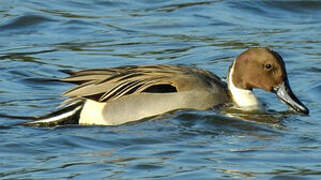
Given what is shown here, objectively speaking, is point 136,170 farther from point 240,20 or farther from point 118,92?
point 240,20

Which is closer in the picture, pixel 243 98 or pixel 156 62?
pixel 243 98

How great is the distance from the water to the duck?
5.1 inches

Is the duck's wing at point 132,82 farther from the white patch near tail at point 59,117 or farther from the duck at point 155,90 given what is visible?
the white patch near tail at point 59,117

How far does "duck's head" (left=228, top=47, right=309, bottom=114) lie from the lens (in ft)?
30.7

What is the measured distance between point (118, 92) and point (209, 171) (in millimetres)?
1828

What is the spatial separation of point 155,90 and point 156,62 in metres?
2.90

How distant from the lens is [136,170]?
24.5ft

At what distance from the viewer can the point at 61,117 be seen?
363 inches

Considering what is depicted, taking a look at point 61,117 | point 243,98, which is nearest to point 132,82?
point 61,117

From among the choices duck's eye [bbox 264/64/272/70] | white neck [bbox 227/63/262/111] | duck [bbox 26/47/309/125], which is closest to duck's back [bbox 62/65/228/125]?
duck [bbox 26/47/309/125]

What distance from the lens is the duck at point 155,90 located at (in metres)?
9.09

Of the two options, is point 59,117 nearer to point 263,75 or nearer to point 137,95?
point 137,95

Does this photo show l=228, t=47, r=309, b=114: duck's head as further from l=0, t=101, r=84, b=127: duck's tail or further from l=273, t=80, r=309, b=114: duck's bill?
l=0, t=101, r=84, b=127: duck's tail

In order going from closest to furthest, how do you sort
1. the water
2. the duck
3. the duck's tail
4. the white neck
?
the water → the duck → the duck's tail → the white neck
